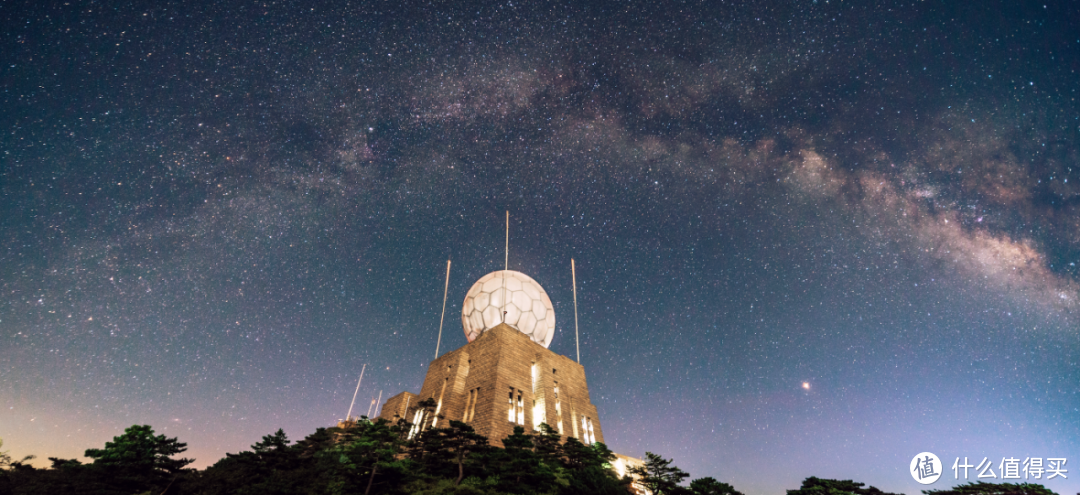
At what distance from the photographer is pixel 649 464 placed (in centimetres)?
1967

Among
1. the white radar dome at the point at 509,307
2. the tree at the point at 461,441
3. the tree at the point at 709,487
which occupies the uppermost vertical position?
the white radar dome at the point at 509,307

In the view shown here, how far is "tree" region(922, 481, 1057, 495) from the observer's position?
65.6ft

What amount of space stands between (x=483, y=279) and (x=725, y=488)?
808 inches

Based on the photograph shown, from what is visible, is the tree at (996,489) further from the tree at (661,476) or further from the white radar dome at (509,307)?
the white radar dome at (509,307)

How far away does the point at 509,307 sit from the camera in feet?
97.6

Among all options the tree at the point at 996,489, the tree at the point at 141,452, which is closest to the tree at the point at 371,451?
the tree at the point at 141,452

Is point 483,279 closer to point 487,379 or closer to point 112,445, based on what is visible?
point 487,379

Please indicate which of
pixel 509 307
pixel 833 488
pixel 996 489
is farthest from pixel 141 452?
pixel 996 489

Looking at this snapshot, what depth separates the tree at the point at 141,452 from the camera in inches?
860

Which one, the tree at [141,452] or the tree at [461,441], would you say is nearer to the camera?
the tree at [461,441]

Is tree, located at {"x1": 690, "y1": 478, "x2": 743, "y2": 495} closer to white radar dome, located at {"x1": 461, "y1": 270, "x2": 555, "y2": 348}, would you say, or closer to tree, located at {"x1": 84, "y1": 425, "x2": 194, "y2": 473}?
white radar dome, located at {"x1": 461, "y1": 270, "x2": 555, "y2": 348}

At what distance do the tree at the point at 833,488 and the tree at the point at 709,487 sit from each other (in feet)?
21.4

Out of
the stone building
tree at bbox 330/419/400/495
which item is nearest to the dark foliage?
tree at bbox 330/419/400/495

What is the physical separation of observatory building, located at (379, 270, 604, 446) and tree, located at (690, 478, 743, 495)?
26.8 feet
